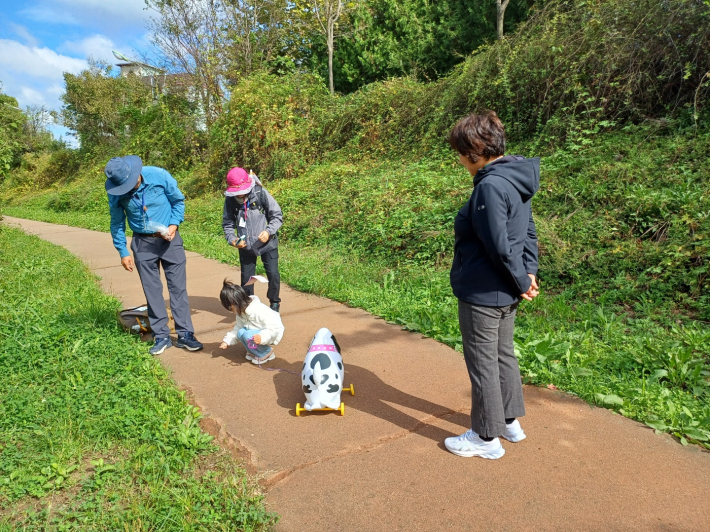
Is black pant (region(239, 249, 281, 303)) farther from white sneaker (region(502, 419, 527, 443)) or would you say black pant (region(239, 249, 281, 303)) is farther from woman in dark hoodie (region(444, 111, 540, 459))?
white sneaker (region(502, 419, 527, 443))

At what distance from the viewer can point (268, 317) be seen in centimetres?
417

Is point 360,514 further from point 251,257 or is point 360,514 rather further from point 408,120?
point 408,120

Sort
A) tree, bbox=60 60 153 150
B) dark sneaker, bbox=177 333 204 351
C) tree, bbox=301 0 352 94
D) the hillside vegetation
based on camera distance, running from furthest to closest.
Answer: tree, bbox=60 60 153 150
tree, bbox=301 0 352 94
dark sneaker, bbox=177 333 204 351
the hillside vegetation

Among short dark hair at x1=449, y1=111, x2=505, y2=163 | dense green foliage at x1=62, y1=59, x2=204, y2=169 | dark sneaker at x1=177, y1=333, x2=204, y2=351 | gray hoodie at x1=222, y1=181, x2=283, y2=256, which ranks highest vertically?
dense green foliage at x1=62, y1=59, x2=204, y2=169

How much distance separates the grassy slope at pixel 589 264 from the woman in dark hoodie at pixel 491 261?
1.12 meters

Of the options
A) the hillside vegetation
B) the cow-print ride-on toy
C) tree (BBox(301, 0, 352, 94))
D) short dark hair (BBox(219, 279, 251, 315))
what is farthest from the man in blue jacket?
tree (BBox(301, 0, 352, 94))

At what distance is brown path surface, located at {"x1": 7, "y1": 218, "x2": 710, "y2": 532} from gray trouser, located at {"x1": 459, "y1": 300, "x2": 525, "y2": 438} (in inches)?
11.2

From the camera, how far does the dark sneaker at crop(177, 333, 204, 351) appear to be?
4.67 meters

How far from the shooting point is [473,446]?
2938mm

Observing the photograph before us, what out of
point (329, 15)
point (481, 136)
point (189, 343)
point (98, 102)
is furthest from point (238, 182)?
point (98, 102)

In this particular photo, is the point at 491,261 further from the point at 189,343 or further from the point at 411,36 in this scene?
the point at 411,36

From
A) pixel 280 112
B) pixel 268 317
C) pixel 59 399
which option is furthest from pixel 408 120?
pixel 59 399

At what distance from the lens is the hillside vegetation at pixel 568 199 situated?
4062mm

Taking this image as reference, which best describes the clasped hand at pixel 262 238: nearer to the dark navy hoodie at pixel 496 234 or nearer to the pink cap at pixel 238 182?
the pink cap at pixel 238 182
